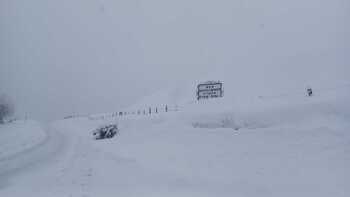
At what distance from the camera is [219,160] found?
17109 millimetres

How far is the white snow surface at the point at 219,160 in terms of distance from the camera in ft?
45.8

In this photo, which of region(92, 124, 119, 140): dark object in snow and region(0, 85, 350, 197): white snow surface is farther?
region(92, 124, 119, 140): dark object in snow

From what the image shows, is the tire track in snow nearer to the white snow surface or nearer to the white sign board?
the white snow surface

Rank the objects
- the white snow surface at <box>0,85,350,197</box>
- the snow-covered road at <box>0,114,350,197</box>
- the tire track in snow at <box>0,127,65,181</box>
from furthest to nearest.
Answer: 1. the tire track in snow at <box>0,127,65,181</box>
2. the white snow surface at <box>0,85,350,197</box>
3. the snow-covered road at <box>0,114,350,197</box>

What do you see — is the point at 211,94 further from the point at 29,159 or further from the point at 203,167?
the point at 203,167

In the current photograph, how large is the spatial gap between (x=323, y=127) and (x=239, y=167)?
5.50 meters

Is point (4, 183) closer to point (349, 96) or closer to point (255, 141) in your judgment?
point (255, 141)

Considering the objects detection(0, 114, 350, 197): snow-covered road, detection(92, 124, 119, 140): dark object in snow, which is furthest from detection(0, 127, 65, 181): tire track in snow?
detection(92, 124, 119, 140): dark object in snow

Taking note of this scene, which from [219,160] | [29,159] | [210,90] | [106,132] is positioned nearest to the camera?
[219,160]

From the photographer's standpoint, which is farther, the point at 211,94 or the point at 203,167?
the point at 211,94

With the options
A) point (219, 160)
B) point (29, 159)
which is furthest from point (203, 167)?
point (29, 159)

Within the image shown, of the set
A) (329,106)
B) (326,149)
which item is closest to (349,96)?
(329,106)

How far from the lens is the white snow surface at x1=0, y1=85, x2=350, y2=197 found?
13969 millimetres

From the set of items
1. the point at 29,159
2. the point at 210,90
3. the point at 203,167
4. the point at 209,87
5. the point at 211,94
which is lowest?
the point at 29,159
